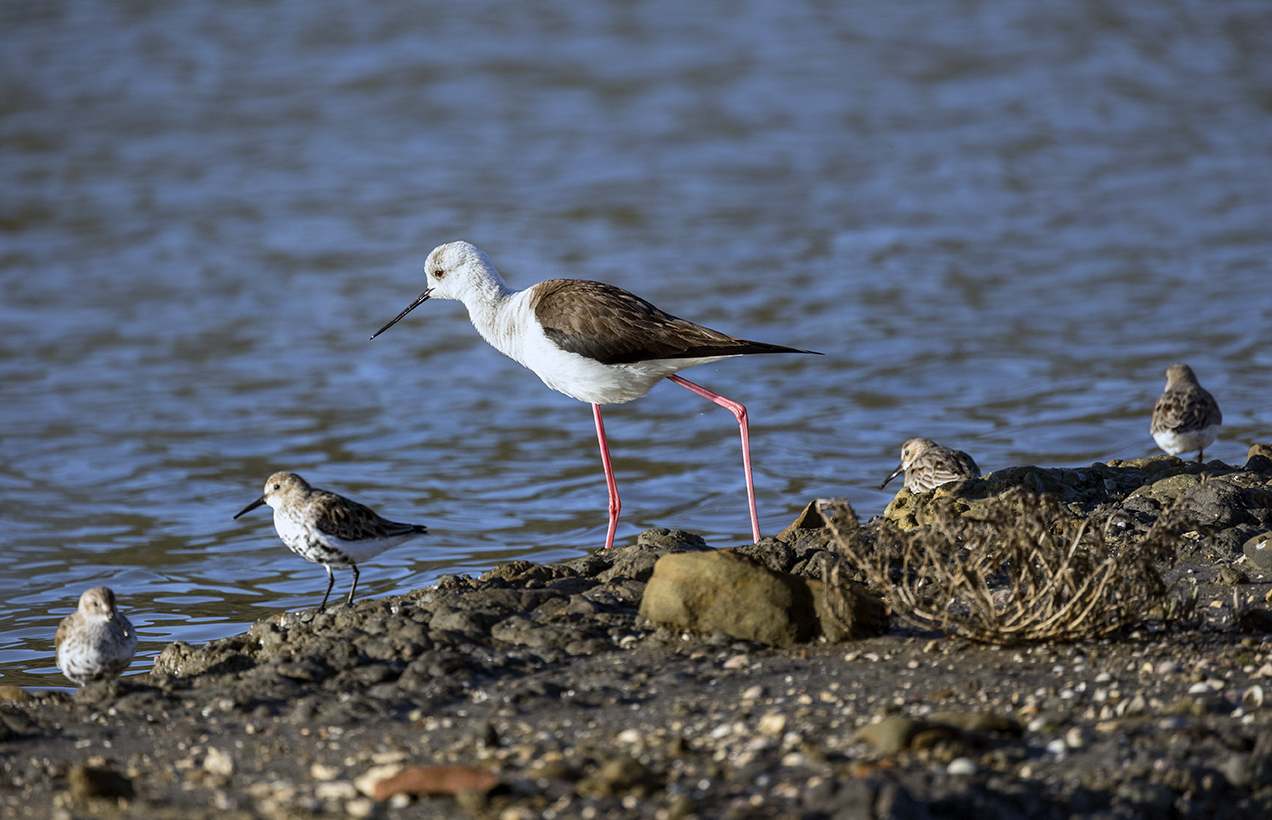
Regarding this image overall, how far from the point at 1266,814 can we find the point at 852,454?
259 inches

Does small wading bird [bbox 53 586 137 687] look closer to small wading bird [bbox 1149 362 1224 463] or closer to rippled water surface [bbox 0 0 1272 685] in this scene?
rippled water surface [bbox 0 0 1272 685]

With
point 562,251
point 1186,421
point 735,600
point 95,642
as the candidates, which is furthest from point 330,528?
point 562,251

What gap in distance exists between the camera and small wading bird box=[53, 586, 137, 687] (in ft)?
20.1

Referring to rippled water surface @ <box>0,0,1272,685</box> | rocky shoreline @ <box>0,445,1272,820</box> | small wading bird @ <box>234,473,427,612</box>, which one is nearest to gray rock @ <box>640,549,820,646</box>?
rocky shoreline @ <box>0,445,1272,820</box>

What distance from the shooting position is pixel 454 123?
78.5ft

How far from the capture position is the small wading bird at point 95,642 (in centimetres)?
612

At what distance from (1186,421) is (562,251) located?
9.62 metres

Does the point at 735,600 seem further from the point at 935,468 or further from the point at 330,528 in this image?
the point at 935,468

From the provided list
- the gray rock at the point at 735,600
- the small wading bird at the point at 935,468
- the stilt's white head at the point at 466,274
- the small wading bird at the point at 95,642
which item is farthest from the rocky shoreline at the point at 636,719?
the stilt's white head at the point at 466,274

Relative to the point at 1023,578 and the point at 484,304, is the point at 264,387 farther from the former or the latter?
the point at 1023,578

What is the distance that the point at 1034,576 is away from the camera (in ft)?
18.4

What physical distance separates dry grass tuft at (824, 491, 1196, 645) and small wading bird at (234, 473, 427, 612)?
230cm

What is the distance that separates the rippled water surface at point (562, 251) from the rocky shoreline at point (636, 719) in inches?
75.1

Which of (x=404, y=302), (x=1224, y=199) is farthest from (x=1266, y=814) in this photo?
(x=1224, y=199)
